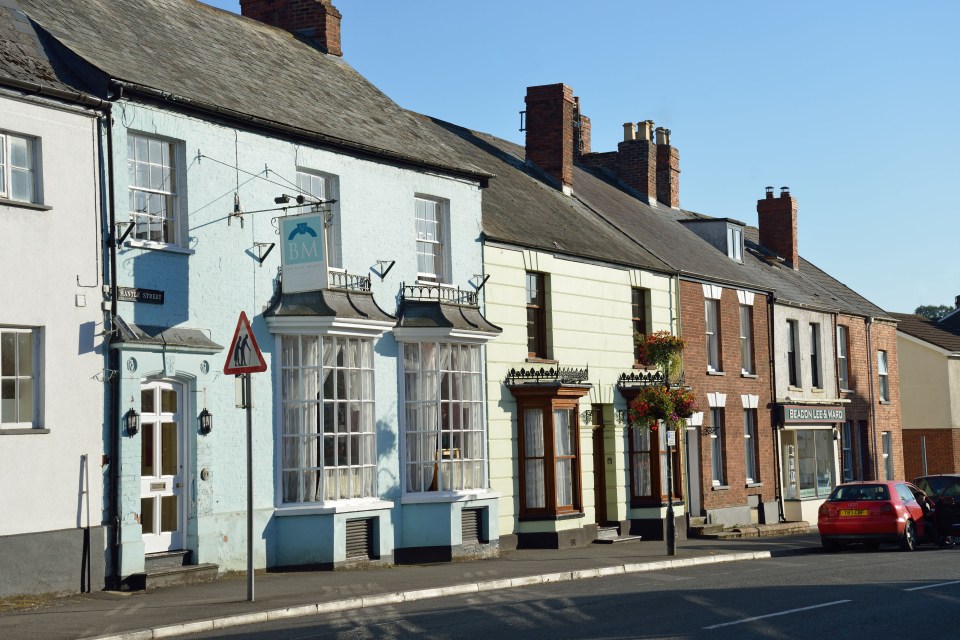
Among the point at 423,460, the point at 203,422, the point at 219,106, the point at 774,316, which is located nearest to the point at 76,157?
the point at 219,106

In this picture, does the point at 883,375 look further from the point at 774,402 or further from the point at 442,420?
the point at 442,420

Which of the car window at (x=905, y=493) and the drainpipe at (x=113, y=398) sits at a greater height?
the drainpipe at (x=113, y=398)

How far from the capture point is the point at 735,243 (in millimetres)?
37969

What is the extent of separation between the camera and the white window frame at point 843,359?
40250 millimetres

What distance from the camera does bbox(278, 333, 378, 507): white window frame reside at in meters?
19.8

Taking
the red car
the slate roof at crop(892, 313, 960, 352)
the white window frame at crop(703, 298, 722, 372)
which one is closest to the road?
the red car

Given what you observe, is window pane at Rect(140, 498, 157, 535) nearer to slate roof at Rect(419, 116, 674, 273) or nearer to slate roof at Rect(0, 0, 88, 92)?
slate roof at Rect(0, 0, 88, 92)

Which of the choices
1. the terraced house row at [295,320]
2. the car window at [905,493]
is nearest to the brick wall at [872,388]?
the terraced house row at [295,320]

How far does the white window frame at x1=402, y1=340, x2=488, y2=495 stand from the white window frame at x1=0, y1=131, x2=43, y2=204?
296 inches

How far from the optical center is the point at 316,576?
62.0 ft

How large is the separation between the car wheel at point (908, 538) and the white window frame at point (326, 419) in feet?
36.4

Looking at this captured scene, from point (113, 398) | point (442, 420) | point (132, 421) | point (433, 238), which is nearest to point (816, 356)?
point (433, 238)

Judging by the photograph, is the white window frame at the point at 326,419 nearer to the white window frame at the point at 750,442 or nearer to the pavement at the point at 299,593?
the pavement at the point at 299,593

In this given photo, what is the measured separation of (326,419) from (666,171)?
72.8 ft
